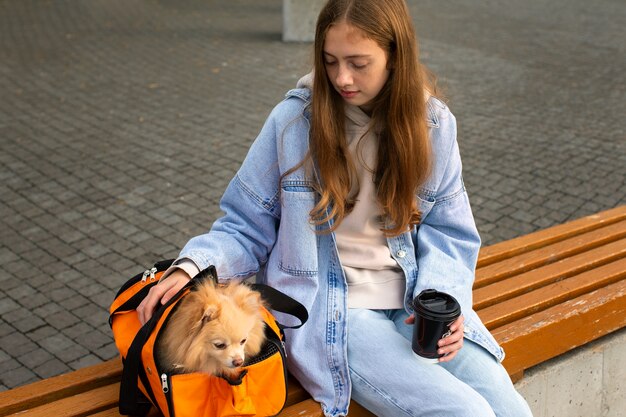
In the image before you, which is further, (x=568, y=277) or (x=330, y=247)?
(x=568, y=277)

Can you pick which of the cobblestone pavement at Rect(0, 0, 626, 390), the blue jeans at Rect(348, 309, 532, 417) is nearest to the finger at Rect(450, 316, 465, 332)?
the blue jeans at Rect(348, 309, 532, 417)

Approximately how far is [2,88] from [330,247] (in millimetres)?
7004

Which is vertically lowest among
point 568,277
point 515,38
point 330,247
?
point 515,38

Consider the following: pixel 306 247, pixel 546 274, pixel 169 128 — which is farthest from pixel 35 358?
pixel 169 128

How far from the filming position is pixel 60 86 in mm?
8961

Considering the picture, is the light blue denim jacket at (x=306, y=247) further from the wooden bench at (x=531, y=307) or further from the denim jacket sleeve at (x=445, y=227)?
the wooden bench at (x=531, y=307)

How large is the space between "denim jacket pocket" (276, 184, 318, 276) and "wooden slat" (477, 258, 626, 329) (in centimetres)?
93

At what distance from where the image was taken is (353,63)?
104 inches

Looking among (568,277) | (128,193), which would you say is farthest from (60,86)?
(568,277)

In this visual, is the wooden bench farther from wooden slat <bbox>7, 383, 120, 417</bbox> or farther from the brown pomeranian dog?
the brown pomeranian dog

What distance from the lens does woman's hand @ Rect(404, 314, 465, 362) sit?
256 cm

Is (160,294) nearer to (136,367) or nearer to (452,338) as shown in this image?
(136,367)

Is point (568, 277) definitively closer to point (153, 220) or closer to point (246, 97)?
point (153, 220)

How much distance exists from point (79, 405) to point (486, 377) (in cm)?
133
